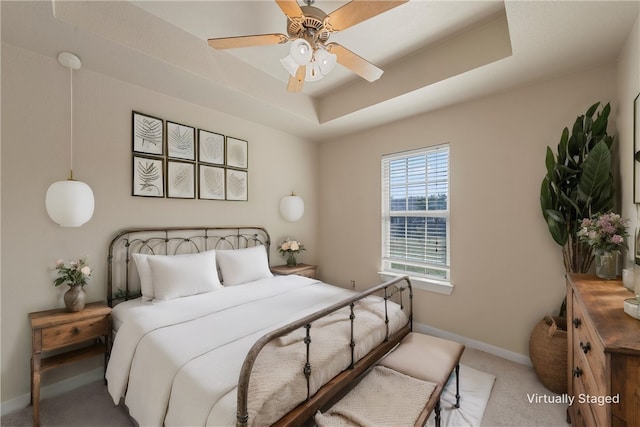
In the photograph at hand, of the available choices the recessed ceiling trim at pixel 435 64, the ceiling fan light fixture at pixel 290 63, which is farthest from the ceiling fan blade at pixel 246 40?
the recessed ceiling trim at pixel 435 64

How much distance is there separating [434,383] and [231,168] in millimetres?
3004

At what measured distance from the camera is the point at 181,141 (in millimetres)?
2994

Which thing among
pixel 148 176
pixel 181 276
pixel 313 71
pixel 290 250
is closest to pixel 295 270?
pixel 290 250

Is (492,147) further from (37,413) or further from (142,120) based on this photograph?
(37,413)

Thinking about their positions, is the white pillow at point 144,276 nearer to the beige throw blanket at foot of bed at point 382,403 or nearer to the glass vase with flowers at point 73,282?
the glass vase with flowers at point 73,282

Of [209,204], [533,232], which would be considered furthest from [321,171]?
[533,232]

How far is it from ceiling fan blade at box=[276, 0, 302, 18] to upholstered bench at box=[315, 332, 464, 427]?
2.22m

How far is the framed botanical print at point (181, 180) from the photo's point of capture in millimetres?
2922

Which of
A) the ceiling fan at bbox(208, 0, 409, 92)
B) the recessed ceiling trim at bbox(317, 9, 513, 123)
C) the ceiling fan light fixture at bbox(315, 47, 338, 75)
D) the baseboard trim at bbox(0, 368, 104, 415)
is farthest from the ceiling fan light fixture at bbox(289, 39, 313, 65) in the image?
the baseboard trim at bbox(0, 368, 104, 415)

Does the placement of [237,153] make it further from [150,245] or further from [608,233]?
[608,233]

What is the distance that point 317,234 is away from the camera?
4.58 metres

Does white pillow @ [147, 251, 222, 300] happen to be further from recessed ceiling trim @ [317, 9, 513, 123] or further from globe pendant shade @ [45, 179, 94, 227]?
recessed ceiling trim @ [317, 9, 513, 123]

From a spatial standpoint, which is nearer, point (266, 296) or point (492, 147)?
point (266, 296)

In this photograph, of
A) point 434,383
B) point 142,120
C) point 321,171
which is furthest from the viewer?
point 321,171
